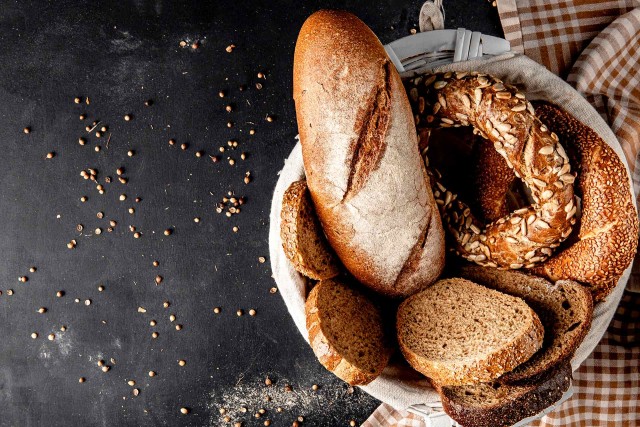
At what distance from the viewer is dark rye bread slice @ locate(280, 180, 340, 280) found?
127 centimetres

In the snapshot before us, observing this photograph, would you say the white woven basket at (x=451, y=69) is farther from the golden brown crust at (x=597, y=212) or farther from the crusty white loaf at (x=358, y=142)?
the crusty white loaf at (x=358, y=142)

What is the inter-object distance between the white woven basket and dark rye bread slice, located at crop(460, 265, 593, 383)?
11 centimetres

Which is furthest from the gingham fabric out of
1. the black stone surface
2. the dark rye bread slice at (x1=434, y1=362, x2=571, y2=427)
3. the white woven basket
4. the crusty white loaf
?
the crusty white loaf

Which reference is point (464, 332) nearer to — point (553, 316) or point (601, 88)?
point (553, 316)

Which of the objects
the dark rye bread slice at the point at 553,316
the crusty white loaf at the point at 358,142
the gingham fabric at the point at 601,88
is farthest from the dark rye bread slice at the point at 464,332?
the gingham fabric at the point at 601,88

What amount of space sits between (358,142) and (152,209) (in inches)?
31.8

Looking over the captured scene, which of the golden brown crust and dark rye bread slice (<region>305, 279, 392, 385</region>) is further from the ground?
the golden brown crust

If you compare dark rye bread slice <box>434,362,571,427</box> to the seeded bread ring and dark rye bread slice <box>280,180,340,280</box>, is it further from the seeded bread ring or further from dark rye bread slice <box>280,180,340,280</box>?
dark rye bread slice <box>280,180,340,280</box>

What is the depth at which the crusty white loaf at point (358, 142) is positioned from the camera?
1197 millimetres

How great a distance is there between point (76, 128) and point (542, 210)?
1.34 m

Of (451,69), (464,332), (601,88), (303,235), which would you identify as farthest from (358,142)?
(601,88)

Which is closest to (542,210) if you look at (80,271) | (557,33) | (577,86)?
(577,86)

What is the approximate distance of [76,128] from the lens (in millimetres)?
1758

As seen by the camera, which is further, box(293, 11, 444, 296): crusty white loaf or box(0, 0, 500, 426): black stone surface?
box(0, 0, 500, 426): black stone surface
